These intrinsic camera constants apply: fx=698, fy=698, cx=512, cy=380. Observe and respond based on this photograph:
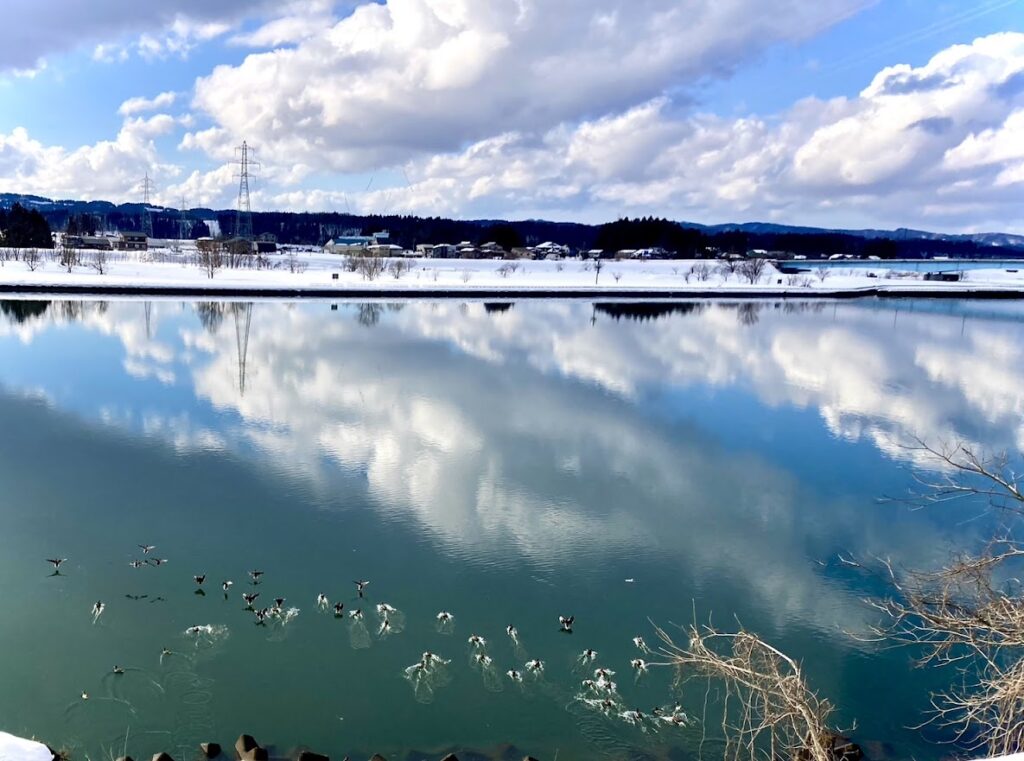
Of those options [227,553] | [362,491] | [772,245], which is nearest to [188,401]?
[362,491]

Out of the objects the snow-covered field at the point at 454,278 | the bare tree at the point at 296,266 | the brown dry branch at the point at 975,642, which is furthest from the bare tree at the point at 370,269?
the brown dry branch at the point at 975,642

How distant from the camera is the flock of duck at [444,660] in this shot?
14.1 feet

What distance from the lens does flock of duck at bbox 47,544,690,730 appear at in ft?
14.1

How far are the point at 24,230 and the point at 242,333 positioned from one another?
4096 centimetres

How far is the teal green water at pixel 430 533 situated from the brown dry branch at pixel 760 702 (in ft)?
0.85

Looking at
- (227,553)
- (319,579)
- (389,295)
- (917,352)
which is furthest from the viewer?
(389,295)

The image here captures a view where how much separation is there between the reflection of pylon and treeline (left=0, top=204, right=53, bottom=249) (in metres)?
31.3

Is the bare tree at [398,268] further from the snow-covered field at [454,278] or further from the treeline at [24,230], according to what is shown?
the treeline at [24,230]

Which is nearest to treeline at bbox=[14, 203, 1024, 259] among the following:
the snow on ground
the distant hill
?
the distant hill

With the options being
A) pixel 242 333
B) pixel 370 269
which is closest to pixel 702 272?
pixel 370 269

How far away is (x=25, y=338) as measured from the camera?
1791 cm

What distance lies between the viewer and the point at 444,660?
4695mm

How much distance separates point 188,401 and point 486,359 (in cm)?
721

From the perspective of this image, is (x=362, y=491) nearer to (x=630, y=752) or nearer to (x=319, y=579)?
(x=319, y=579)
